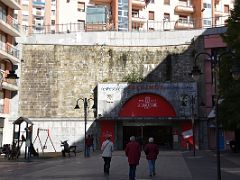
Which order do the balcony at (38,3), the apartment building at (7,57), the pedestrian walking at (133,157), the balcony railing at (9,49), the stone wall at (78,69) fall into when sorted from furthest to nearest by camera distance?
the balcony at (38,3)
the stone wall at (78,69)
the balcony railing at (9,49)
the apartment building at (7,57)
the pedestrian walking at (133,157)

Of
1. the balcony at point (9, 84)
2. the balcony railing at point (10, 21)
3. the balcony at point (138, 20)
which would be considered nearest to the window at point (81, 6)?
the balcony at point (138, 20)

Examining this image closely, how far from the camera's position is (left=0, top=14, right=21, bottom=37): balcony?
41.2 meters

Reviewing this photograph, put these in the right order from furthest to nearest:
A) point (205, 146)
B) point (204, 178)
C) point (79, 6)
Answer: point (79, 6) → point (205, 146) → point (204, 178)

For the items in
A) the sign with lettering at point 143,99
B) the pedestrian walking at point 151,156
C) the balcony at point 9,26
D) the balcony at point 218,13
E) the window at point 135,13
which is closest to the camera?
the pedestrian walking at point 151,156

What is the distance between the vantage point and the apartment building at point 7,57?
41.4 meters

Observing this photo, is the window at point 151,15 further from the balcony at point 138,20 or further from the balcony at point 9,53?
the balcony at point 9,53

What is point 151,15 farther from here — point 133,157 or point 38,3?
point 133,157

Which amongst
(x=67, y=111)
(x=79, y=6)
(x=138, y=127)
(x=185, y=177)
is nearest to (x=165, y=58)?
(x=138, y=127)

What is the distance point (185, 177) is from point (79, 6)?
51.3 meters

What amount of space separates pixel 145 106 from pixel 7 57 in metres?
14.5

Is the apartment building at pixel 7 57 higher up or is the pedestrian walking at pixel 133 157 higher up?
the apartment building at pixel 7 57

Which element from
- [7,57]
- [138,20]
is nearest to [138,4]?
[138,20]

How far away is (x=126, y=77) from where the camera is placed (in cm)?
4397

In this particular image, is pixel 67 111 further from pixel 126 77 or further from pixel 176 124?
pixel 176 124
